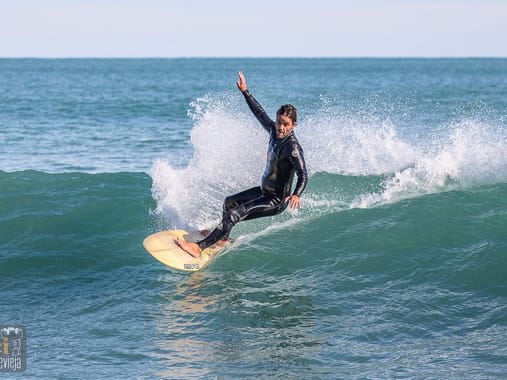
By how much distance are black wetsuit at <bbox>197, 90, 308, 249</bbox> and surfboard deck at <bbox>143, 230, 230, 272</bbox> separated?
10.6 inches

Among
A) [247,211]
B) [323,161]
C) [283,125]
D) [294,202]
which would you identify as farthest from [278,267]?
[323,161]

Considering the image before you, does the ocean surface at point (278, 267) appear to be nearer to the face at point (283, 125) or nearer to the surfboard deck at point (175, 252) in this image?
the surfboard deck at point (175, 252)

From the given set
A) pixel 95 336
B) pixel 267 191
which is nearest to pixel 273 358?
pixel 95 336

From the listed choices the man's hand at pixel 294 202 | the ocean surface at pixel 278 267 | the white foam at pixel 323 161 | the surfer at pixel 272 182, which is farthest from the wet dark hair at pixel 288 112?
the white foam at pixel 323 161

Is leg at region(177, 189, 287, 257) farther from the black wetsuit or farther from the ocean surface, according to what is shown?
the ocean surface

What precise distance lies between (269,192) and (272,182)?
0.13 metres

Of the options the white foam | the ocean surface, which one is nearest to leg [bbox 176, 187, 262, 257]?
the ocean surface

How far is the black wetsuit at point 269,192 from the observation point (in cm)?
920

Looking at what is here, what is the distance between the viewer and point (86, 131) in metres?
26.8

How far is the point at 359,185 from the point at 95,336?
20.7 ft

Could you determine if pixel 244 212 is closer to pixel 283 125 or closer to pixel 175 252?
pixel 175 252

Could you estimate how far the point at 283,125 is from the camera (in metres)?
9.12

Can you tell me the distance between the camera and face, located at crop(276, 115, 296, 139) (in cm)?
909

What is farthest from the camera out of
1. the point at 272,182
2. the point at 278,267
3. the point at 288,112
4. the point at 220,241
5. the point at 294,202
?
the point at 278,267
